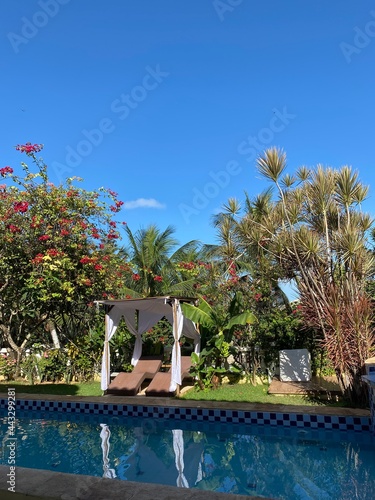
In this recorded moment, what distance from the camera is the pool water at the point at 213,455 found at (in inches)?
186

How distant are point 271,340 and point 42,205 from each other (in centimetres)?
711

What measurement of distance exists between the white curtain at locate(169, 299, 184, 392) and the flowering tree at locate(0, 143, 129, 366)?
105 inches

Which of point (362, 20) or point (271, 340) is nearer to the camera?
point (362, 20)

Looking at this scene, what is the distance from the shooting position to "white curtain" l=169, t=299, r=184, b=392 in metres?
8.96

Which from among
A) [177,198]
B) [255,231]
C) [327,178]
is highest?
[177,198]

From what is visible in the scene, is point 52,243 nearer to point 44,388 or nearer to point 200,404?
point 44,388

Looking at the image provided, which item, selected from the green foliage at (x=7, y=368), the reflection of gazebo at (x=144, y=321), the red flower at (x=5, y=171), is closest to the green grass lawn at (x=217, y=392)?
the green foliage at (x=7, y=368)

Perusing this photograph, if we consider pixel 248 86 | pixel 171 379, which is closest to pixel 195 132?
pixel 248 86

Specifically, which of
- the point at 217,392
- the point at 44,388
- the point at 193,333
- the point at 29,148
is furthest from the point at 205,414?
the point at 29,148

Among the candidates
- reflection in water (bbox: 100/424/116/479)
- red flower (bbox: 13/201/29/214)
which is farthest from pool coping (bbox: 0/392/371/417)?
red flower (bbox: 13/201/29/214)

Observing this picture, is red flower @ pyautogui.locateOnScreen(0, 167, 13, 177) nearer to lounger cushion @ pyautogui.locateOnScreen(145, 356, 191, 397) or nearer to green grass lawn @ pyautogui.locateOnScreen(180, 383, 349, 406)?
lounger cushion @ pyautogui.locateOnScreen(145, 356, 191, 397)

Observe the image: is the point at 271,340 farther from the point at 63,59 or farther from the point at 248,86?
the point at 63,59

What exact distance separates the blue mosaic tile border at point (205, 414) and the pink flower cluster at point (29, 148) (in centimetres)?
642

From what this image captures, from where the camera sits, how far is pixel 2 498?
11.3 feet
